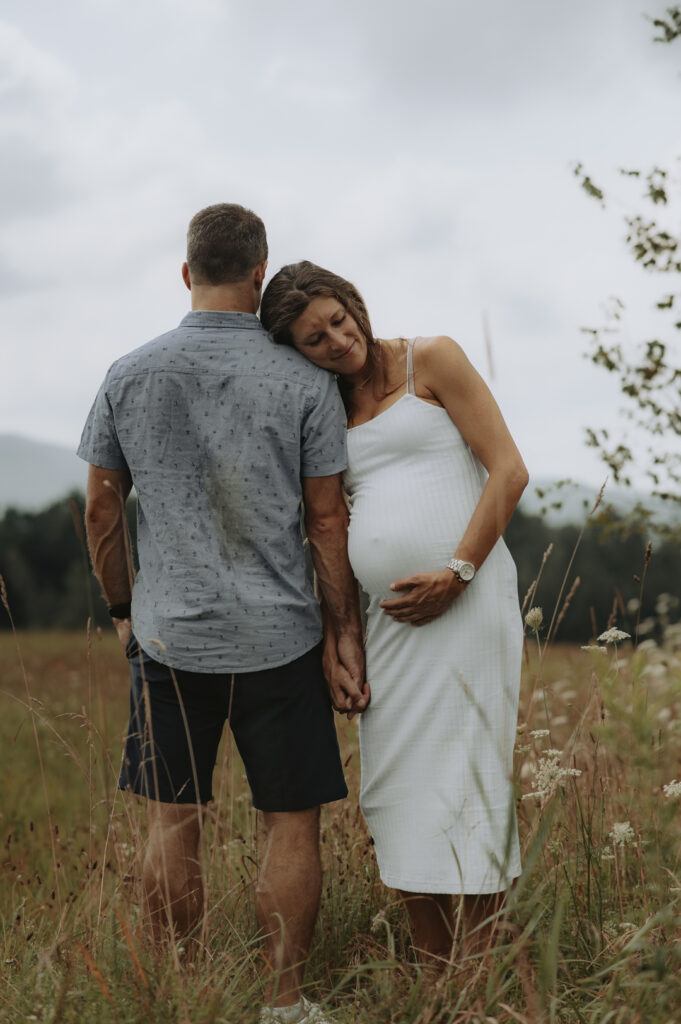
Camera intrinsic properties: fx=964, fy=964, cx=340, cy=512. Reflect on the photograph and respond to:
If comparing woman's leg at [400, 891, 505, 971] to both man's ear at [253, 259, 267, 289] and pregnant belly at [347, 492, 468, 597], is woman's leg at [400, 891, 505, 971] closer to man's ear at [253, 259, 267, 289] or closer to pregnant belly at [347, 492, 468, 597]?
pregnant belly at [347, 492, 468, 597]

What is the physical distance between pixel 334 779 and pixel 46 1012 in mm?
1036

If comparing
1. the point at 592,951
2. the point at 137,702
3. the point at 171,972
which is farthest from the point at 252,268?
the point at 592,951

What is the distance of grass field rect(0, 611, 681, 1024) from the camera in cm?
186

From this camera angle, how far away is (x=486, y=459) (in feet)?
9.50

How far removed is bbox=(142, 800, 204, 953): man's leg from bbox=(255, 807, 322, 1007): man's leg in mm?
201

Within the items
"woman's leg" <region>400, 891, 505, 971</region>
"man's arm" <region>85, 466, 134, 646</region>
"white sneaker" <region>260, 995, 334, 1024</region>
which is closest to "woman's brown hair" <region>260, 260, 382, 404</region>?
"man's arm" <region>85, 466, 134, 646</region>

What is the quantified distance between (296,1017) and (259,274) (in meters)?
2.13

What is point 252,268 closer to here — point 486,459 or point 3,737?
point 486,459

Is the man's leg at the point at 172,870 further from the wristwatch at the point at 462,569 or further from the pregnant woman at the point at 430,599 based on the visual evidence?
the wristwatch at the point at 462,569

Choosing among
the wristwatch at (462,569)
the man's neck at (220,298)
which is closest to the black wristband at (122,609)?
the man's neck at (220,298)

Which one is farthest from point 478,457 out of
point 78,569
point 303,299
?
point 78,569

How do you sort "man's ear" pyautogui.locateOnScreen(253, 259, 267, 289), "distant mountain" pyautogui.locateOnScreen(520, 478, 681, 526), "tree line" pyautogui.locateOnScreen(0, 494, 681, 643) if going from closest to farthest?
"man's ear" pyautogui.locateOnScreen(253, 259, 267, 289) → "distant mountain" pyautogui.locateOnScreen(520, 478, 681, 526) → "tree line" pyautogui.locateOnScreen(0, 494, 681, 643)

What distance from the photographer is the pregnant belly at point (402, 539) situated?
2.89 meters

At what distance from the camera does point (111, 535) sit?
308 cm
